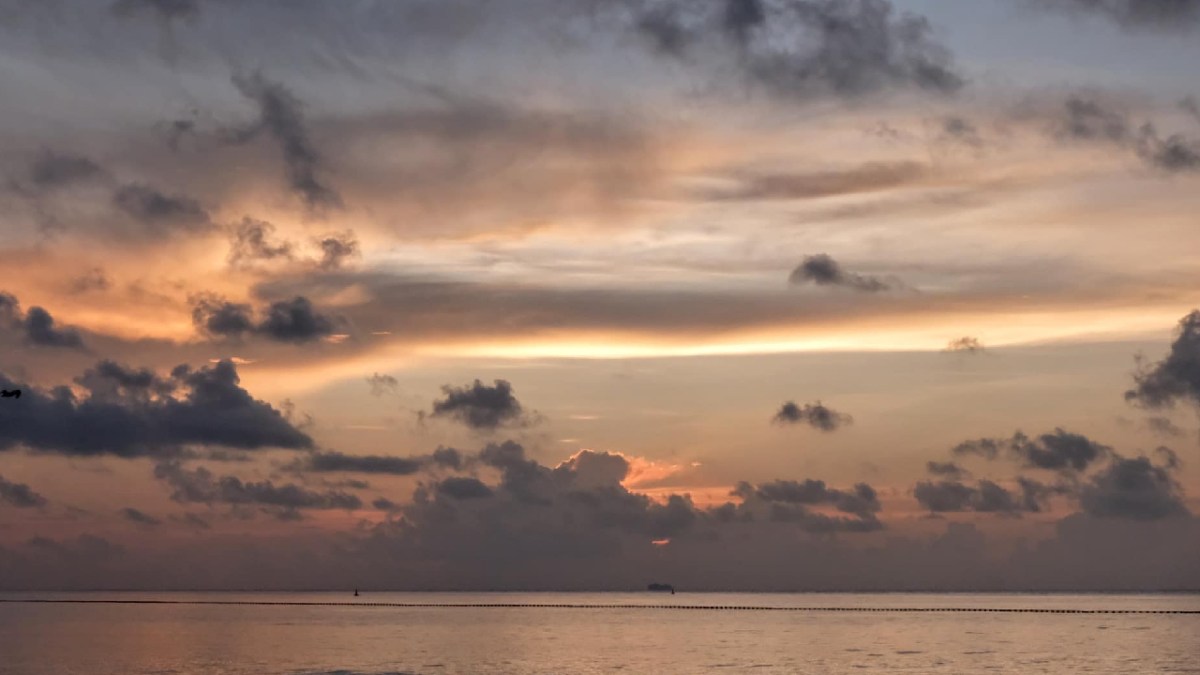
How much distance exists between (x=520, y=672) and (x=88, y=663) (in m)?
67.9

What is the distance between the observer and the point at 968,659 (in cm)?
19825

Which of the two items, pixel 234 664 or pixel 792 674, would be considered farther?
pixel 234 664

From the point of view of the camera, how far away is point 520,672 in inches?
7013

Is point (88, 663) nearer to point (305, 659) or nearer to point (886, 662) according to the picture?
point (305, 659)

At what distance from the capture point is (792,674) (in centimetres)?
17150

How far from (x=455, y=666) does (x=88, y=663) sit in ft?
184

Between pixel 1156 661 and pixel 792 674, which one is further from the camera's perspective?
pixel 1156 661

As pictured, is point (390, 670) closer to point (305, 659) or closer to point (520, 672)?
point (520, 672)

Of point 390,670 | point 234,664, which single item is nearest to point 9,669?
point 234,664

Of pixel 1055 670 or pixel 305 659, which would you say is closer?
pixel 1055 670

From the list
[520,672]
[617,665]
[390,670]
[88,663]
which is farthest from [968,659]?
[88,663]

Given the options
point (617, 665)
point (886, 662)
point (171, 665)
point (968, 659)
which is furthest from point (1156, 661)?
point (171, 665)

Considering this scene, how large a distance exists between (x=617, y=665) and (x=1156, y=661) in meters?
83.7

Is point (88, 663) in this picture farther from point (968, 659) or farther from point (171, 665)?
point (968, 659)
